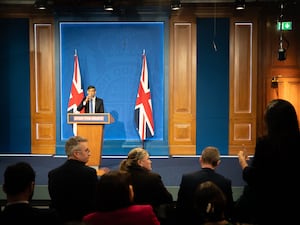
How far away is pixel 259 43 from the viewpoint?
8.82 m

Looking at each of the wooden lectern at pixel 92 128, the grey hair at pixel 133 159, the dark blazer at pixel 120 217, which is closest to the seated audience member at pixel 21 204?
the dark blazer at pixel 120 217

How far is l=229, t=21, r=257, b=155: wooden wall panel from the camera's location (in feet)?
28.6

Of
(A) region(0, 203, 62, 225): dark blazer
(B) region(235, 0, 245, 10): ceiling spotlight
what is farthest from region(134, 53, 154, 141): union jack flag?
(A) region(0, 203, 62, 225): dark blazer

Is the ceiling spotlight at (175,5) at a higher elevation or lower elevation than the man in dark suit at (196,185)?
higher

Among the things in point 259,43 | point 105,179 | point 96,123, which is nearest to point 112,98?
point 96,123

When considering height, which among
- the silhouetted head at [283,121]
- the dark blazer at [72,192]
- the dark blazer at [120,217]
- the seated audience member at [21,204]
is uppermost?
the silhouetted head at [283,121]

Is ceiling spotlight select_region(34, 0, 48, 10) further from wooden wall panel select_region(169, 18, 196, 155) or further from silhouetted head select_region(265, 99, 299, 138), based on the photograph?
silhouetted head select_region(265, 99, 299, 138)

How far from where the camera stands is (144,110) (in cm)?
823

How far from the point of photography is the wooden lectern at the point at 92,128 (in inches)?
260

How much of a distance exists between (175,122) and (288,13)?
324 centimetres

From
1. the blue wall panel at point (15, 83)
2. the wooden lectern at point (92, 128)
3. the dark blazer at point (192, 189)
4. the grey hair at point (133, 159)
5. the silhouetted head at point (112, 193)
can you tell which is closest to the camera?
the silhouetted head at point (112, 193)

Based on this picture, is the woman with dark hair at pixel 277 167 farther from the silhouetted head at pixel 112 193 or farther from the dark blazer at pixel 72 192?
the dark blazer at pixel 72 192

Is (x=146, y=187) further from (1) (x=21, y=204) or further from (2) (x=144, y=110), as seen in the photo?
(2) (x=144, y=110)

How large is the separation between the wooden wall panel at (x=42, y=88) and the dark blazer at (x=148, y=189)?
5.86m
